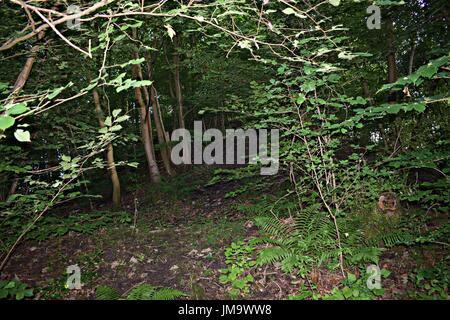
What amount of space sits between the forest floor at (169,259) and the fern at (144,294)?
0.86 feet

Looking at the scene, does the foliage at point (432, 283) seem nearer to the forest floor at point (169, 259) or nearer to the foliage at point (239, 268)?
the forest floor at point (169, 259)

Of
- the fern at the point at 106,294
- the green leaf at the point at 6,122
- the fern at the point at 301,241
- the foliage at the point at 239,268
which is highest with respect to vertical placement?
the green leaf at the point at 6,122

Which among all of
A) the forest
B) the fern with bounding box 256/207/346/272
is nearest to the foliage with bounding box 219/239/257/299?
the forest

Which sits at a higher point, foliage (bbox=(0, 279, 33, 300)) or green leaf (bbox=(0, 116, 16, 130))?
green leaf (bbox=(0, 116, 16, 130))

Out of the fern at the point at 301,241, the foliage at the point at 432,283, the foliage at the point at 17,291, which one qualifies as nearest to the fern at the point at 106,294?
the foliage at the point at 17,291

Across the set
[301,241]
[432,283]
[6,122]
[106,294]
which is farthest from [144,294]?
[432,283]

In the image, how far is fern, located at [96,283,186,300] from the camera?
365 centimetres

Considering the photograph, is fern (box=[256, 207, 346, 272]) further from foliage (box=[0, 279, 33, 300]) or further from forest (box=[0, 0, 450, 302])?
foliage (box=[0, 279, 33, 300])

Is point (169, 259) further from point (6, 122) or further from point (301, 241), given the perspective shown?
point (6, 122)

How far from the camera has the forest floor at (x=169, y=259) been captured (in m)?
3.78

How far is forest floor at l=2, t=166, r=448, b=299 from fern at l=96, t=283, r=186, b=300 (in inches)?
10.3

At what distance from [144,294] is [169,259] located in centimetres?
119

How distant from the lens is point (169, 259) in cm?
488
